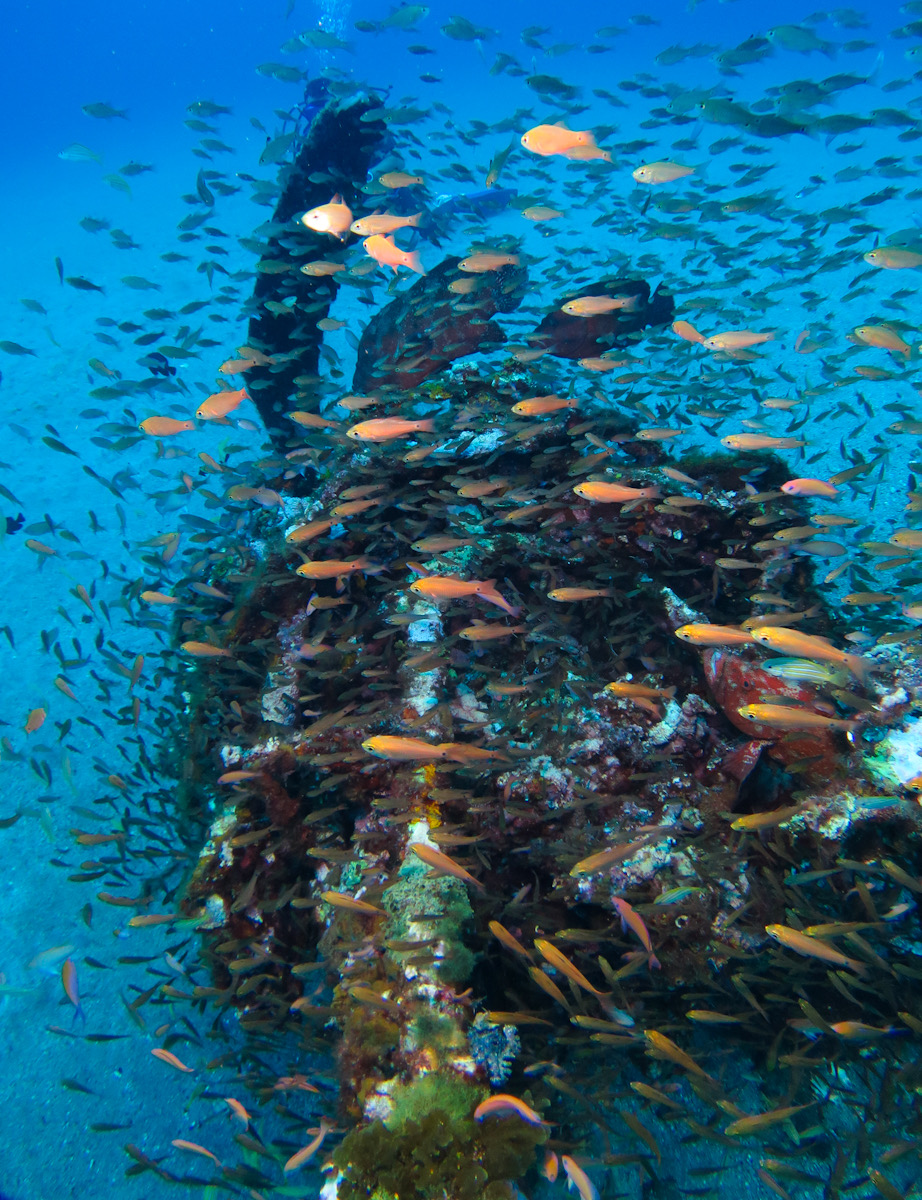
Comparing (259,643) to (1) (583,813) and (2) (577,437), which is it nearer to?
(1) (583,813)

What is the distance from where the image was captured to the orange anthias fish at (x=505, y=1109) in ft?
9.05

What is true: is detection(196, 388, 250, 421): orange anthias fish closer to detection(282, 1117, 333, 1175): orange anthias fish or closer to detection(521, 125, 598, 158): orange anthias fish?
detection(521, 125, 598, 158): orange anthias fish

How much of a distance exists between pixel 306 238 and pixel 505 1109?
9.49 meters

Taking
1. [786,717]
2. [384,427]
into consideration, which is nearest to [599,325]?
[384,427]

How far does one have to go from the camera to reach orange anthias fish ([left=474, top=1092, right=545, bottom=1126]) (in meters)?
2.76

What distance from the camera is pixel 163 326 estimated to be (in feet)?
64.0

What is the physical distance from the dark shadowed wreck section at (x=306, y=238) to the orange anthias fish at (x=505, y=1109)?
8336 millimetres

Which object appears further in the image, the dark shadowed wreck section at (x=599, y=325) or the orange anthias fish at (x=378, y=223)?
the dark shadowed wreck section at (x=599, y=325)

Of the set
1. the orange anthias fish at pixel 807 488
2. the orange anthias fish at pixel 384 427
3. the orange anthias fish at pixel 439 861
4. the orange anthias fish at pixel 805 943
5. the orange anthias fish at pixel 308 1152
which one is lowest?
the orange anthias fish at pixel 308 1152

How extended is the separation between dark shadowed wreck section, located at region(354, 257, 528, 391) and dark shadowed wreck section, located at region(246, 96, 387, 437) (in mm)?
1170

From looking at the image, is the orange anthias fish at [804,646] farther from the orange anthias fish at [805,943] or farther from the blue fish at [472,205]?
the blue fish at [472,205]

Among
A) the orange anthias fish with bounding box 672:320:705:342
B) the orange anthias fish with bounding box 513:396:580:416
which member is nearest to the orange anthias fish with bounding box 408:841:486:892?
the orange anthias fish with bounding box 513:396:580:416

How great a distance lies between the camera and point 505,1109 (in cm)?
285

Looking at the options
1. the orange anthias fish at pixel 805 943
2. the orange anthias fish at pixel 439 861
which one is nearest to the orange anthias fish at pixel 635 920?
the orange anthias fish at pixel 805 943
